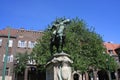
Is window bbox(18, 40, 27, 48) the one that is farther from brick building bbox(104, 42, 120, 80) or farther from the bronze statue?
the bronze statue

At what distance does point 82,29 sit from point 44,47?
6.80 meters

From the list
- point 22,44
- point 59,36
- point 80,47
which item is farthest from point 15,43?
point 59,36

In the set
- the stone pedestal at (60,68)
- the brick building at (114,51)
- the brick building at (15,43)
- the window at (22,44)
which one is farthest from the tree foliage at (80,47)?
the brick building at (114,51)

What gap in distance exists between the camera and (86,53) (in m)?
30.3

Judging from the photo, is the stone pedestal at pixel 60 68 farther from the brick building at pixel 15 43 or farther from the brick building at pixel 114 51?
the brick building at pixel 114 51

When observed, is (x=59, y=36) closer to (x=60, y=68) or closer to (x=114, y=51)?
(x=60, y=68)

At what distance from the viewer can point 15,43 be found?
4284 centimetres

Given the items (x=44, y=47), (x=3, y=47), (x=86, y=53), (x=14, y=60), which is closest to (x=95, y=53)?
(x=86, y=53)

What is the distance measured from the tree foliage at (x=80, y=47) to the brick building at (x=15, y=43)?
10947mm

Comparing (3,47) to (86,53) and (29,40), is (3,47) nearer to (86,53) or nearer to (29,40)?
(29,40)

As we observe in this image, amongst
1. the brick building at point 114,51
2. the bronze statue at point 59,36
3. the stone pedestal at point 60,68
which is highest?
the brick building at point 114,51

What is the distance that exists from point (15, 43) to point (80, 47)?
57.5ft

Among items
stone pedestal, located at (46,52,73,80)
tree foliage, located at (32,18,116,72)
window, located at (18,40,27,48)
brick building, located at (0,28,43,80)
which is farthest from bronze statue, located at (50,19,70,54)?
window, located at (18,40,27,48)

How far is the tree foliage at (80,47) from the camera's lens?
28.5 m
